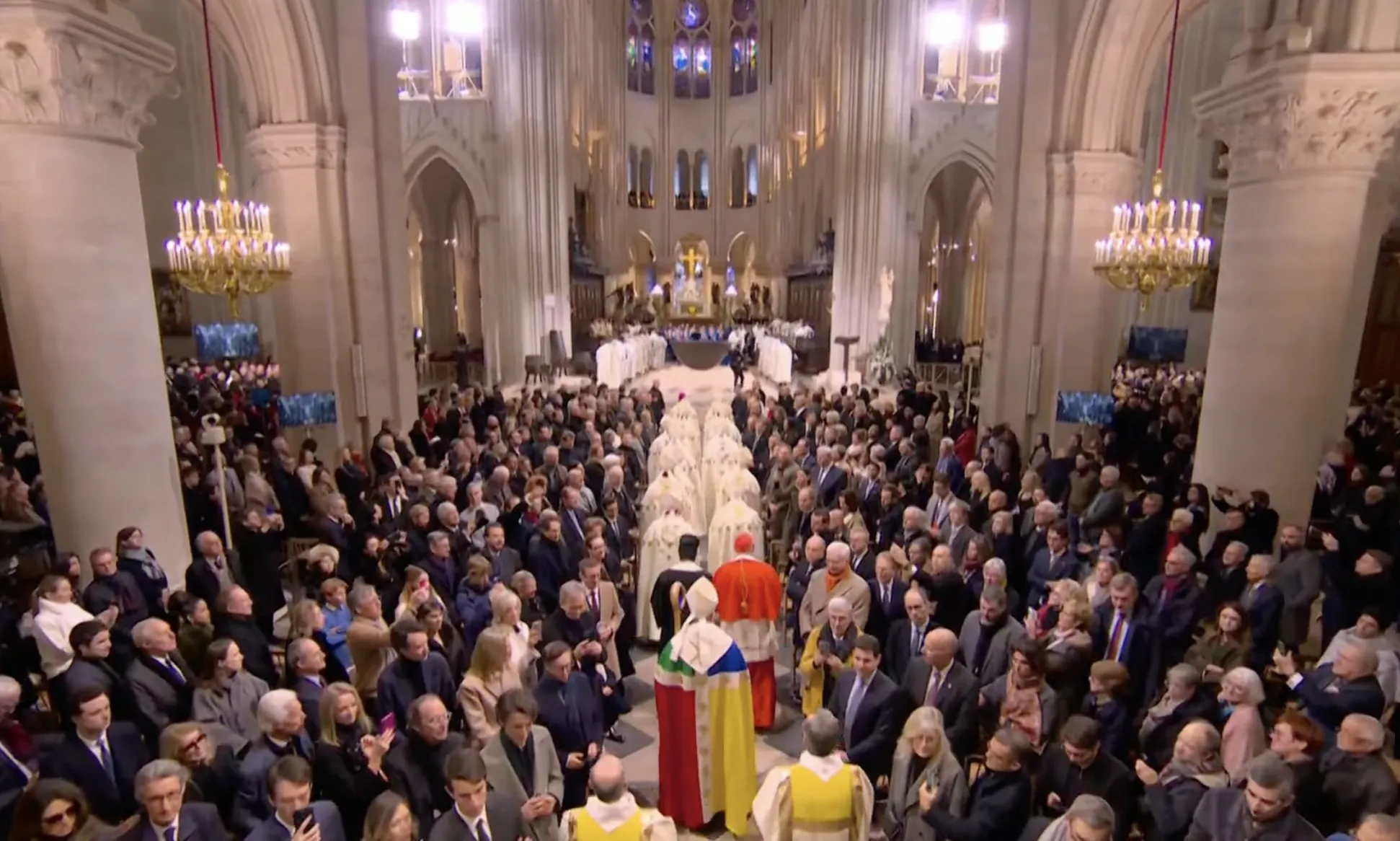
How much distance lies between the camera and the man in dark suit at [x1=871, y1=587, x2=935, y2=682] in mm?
5504

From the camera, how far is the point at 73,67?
5.95 meters

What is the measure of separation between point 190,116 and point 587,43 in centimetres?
1691

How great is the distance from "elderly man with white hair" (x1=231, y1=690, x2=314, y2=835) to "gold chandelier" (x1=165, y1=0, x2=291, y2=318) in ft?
21.5

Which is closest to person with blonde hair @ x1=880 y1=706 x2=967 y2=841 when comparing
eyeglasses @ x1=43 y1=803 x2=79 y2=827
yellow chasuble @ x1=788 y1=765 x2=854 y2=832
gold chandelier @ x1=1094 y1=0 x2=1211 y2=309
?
A: yellow chasuble @ x1=788 y1=765 x2=854 y2=832

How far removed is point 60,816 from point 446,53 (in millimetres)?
23130

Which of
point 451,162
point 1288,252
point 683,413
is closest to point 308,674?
point 1288,252

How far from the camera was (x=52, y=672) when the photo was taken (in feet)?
17.2

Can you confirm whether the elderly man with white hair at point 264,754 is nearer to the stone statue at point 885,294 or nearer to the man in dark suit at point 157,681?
the man in dark suit at point 157,681

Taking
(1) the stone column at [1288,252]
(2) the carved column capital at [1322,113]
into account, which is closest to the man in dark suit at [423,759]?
(1) the stone column at [1288,252]

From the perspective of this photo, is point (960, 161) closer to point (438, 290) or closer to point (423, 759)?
point (438, 290)

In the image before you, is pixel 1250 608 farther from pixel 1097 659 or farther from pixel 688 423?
pixel 688 423

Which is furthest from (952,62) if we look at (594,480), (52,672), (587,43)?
(52,672)

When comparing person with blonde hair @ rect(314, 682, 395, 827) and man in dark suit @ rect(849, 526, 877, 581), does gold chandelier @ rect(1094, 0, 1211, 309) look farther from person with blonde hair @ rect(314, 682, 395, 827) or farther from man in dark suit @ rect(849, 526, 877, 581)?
person with blonde hair @ rect(314, 682, 395, 827)

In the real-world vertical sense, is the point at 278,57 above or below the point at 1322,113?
above
